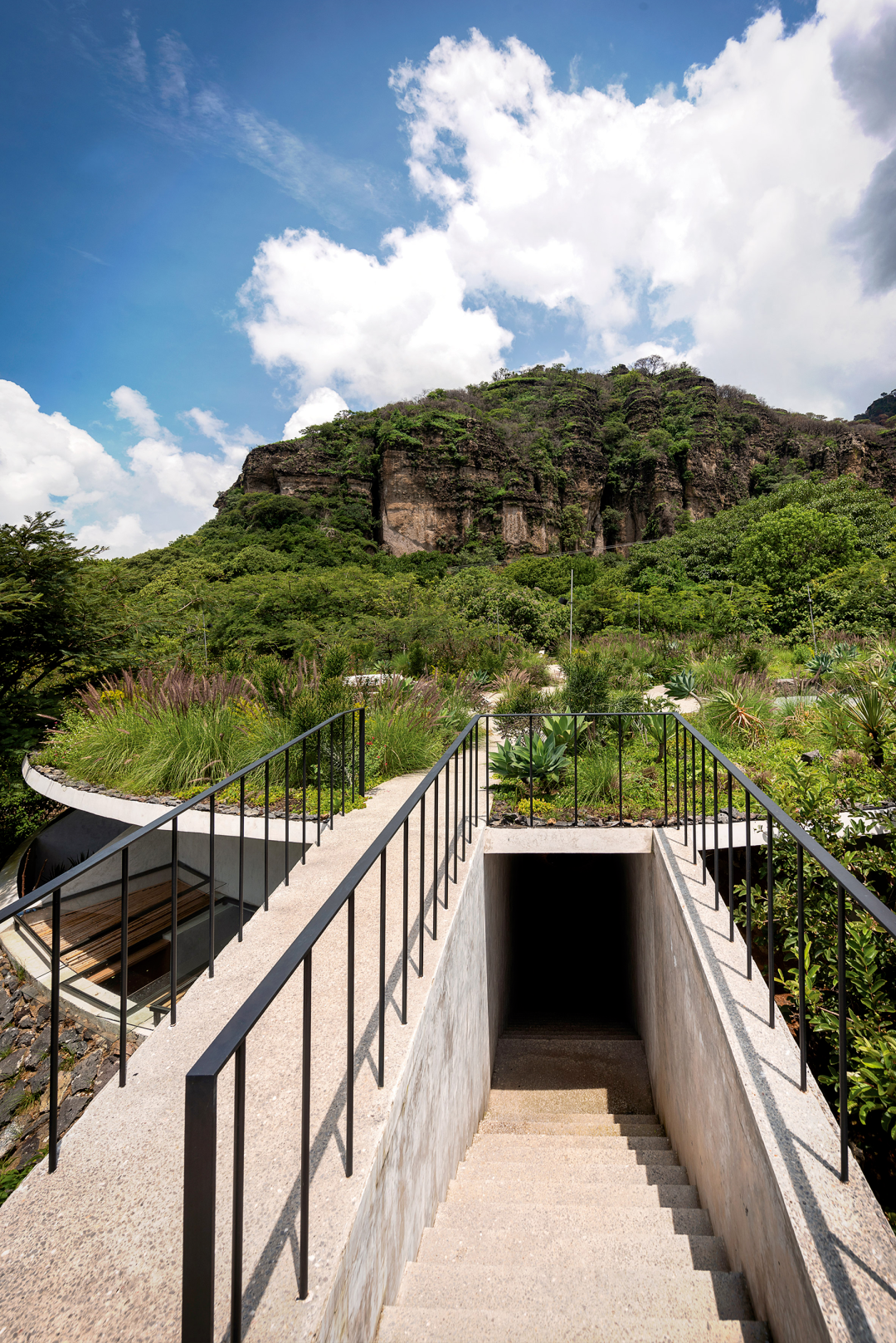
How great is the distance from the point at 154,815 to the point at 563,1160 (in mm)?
4238

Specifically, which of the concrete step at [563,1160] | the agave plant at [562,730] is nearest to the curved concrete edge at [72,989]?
the concrete step at [563,1160]

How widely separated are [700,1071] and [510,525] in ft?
140

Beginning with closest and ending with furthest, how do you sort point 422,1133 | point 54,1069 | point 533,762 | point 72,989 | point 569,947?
point 54,1069, point 422,1133, point 533,762, point 72,989, point 569,947

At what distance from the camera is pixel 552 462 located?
163 feet

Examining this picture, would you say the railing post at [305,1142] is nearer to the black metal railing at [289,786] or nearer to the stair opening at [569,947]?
the black metal railing at [289,786]

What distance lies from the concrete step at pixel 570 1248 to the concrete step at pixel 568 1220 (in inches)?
0.7

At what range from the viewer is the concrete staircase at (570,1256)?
1895 millimetres

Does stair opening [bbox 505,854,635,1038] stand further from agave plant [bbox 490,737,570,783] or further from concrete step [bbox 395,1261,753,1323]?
concrete step [bbox 395,1261,753,1323]

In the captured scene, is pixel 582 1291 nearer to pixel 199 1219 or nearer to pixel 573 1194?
pixel 573 1194

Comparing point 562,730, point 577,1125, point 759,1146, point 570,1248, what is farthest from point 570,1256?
point 562,730

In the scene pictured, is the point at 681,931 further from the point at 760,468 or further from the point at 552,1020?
the point at 760,468

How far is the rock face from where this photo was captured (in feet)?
143

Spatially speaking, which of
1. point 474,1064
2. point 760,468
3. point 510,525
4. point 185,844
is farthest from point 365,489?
point 474,1064

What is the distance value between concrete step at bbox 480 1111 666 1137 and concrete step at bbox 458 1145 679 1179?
48 centimetres
